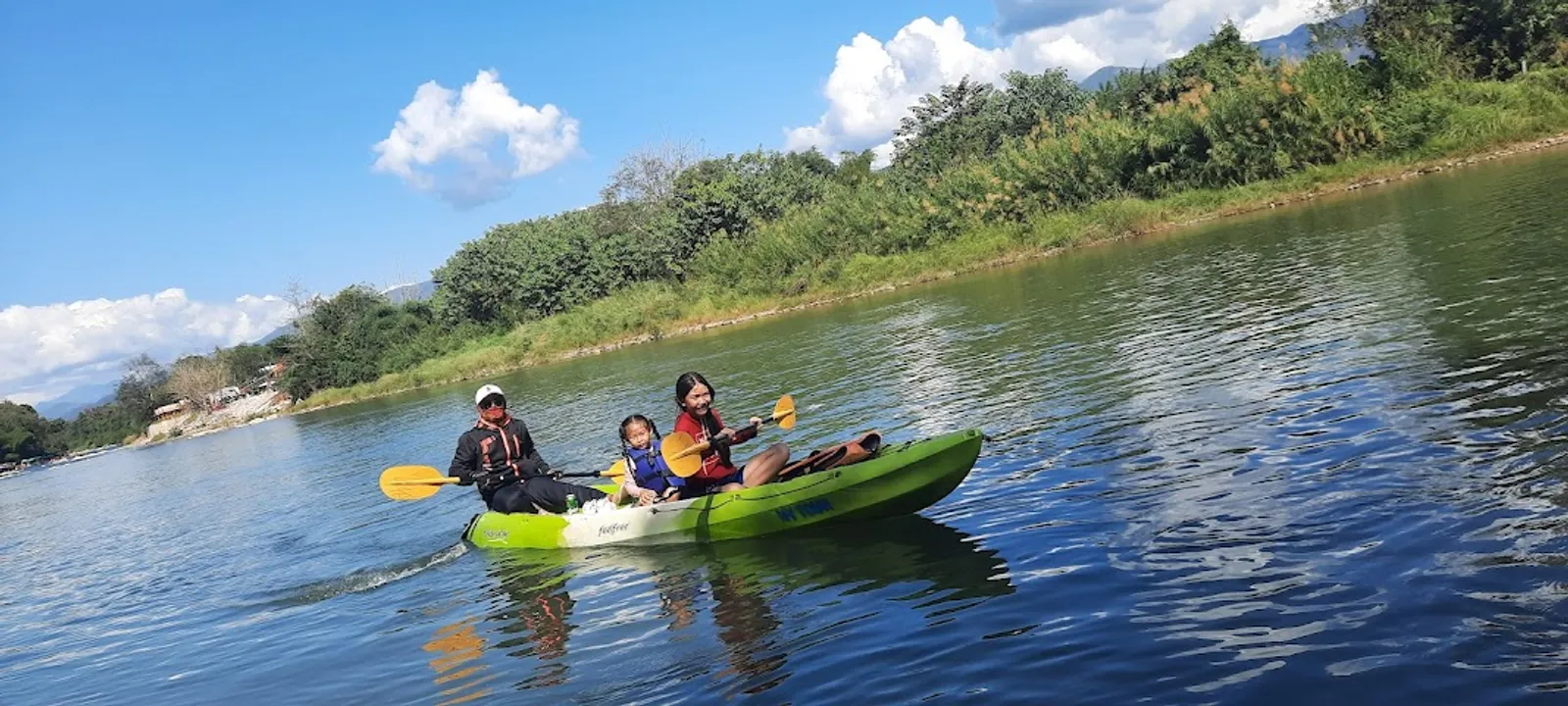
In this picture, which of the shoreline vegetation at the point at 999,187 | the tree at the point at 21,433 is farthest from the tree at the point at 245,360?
the shoreline vegetation at the point at 999,187

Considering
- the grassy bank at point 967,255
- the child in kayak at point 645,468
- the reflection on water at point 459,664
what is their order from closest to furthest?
the reflection on water at point 459,664 < the child in kayak at point 645,468 < the grassy bank at point 967,255

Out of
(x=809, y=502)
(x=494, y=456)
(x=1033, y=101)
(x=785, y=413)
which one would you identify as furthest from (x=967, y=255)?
(x=809, y=502)

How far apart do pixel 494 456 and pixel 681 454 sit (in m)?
3.32

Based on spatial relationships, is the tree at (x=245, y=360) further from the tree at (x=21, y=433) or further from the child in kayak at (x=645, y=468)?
the child in kayak at (x=645, y=468)

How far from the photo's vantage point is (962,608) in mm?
6867

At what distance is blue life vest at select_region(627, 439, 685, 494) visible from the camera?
34.7ft

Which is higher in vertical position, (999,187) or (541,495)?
(999,187)

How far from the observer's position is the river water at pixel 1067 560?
5492mm

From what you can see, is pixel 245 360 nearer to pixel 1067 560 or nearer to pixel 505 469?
pixel 505 469

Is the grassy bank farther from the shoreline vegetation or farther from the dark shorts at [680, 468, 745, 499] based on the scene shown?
the dark shorts at [680, 468, 745, 499]

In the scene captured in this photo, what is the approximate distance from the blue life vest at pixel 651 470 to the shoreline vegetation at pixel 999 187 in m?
35.4

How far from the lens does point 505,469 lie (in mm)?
12148

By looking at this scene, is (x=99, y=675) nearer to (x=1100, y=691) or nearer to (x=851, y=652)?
(x=851, y=652)

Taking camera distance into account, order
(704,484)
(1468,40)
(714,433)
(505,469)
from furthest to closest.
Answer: (1468,40), (505,469), (704,484), (714,433)
